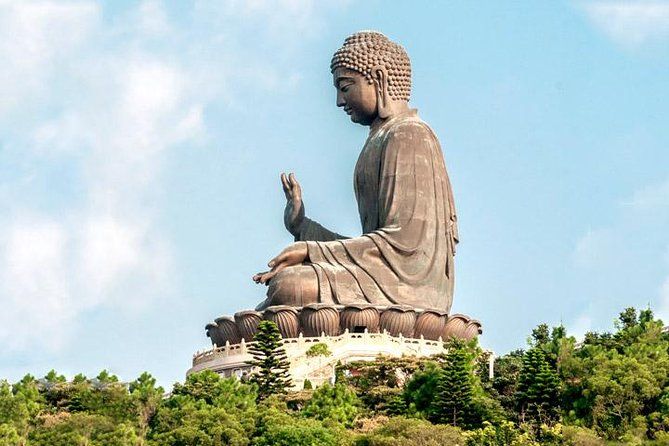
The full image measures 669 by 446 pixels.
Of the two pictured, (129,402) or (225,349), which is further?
(225,349)

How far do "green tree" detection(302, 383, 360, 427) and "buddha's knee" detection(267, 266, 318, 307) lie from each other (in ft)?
25.6

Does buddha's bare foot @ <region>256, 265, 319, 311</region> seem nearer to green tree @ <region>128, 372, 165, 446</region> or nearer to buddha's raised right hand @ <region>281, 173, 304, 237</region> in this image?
buddha's raised right hand @ <region>281, 173, 304, 237</region>

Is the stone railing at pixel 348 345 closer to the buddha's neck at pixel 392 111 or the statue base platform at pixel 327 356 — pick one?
the statue base platform at pixel 327 356

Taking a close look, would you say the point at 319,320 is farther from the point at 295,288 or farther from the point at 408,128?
the point at 408,128

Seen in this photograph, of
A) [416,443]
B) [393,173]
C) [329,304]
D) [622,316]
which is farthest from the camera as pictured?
[393,173]

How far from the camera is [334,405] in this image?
34.8 metres

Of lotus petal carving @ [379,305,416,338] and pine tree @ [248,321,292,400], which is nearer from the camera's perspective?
pine tree @ [248,321,292,400]

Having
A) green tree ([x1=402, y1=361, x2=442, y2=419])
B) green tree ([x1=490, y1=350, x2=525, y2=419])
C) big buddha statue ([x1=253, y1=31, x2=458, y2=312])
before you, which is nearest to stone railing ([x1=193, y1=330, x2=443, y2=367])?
big buddha statue ([x1=253, y1=31, x2=458, y2=312])

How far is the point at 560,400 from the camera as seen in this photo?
113 ft

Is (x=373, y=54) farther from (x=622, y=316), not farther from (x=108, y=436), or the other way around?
(x=108, y=436)

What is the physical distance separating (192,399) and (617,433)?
23.1 ft

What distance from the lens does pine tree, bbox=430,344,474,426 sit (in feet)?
112

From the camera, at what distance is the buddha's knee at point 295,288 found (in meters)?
43.6

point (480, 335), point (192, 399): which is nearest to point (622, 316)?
point (480, 335)
